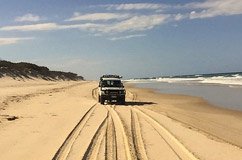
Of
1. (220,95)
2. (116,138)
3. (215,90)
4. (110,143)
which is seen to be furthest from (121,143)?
(215,90)

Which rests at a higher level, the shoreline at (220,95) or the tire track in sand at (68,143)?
the tire track in sand at (68,143)

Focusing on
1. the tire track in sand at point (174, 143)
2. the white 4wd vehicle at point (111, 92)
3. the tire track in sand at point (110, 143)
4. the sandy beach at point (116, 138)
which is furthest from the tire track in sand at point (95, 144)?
the white 4wd vehicle at point (111, 92)

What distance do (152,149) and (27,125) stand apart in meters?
6.26

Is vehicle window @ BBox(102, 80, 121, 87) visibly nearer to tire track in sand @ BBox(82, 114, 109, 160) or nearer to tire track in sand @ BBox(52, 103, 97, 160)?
tire track in sand @ BBox(52, 103, 97, 160)

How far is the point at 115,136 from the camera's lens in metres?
13.7

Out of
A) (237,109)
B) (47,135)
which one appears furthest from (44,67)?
(47,135)

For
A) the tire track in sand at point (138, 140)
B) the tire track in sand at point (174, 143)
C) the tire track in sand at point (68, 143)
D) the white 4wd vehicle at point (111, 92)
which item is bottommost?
the tire track in sand at point (174, 143)

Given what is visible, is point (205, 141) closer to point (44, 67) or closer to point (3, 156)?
point (3, 156)

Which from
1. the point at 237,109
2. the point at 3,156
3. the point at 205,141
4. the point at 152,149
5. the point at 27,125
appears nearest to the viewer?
the point at 3,156

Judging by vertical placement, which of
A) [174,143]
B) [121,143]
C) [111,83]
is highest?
[111,83]

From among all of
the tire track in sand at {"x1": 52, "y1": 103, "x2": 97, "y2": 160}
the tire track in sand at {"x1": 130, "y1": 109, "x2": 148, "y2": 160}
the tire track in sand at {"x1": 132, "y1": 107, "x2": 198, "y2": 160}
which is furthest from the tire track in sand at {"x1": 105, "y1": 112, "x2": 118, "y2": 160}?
the tire track in sand at {"x1": 132, "y1": 107, "x2": 198, "y2": 160}

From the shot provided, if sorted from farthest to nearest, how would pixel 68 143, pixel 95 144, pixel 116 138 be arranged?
pixel 116 138 → pixel 68 143 → pixel 95 144

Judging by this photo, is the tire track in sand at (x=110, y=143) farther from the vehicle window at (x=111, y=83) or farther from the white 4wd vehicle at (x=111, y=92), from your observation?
the vehicle window at (x=111, y=83)

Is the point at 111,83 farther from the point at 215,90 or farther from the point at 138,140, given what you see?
the point at 215,90
